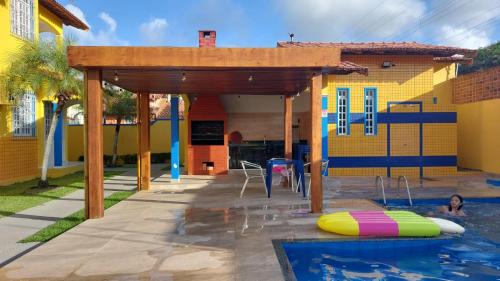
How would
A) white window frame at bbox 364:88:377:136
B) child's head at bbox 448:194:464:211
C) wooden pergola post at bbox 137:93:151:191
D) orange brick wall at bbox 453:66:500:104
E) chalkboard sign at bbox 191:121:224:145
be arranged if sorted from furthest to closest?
chalkboard sign at bbox 191:121:224:145
white window frame at bbox 364:88:377:136
orange brick wall at bbox 453:66:500:104
wooden pergola post at bbox 137:93:151:191
child's head at bbox 448:194:464:211

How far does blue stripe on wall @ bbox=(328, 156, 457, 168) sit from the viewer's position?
15.5m

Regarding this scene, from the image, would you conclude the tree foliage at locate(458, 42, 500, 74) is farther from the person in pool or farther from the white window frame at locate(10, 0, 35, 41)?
the white window frame at locate(10, 0, 35, 41)

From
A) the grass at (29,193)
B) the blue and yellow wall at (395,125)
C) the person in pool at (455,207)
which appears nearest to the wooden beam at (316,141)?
the person in pool at (455,207)

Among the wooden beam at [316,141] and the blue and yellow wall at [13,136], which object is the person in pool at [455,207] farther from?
the blue and yellow wall at [13,136]

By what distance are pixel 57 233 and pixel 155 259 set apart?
8.96 ft

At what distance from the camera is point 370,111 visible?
51.1ft

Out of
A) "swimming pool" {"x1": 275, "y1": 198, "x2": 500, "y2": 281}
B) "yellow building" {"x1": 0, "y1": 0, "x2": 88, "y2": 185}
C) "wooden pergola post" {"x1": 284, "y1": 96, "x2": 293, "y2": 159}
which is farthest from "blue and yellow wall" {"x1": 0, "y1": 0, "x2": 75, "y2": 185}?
"swimming pool" {"x1": 275, "y1": 198, "x2": 500, "y2": 281}

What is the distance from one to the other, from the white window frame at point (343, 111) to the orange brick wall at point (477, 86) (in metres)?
4.84

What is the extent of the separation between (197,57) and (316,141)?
9.23ft

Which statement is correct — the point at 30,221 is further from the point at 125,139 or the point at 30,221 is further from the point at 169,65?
the point at 125,139

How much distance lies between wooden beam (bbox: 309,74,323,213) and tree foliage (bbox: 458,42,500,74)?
38812mm

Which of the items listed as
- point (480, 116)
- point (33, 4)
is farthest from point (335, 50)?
point (33, 4)

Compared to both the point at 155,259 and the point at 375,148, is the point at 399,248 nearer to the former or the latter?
the point at 155,259

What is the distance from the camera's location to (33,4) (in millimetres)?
15156
